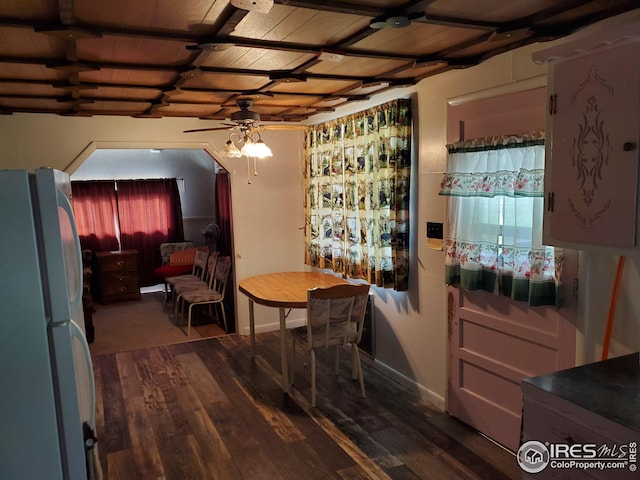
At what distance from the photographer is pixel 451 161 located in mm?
2984

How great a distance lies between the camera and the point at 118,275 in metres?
6.94

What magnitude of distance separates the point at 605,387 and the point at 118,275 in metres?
6.59

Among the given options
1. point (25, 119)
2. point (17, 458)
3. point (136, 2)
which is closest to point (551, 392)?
point (17, 458)

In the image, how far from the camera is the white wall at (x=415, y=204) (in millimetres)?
2303

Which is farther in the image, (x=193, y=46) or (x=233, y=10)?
(x=193, y=46)

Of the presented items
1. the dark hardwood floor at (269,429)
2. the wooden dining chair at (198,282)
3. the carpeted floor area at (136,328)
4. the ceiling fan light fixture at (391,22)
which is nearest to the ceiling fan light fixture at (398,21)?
the ceiling fan light fixture at (391,22)

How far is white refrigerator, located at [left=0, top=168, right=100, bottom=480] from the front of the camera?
130 centimetres

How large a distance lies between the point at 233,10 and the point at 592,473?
6.71ft

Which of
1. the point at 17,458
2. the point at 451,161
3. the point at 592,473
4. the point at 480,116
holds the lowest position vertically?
the point at 592,473

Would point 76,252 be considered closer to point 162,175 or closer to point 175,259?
point 175,259

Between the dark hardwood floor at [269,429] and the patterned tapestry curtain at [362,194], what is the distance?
945mm

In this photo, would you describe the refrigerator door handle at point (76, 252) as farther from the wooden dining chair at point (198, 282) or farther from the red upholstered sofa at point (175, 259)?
the red upholstered sofa at point (175, 259)

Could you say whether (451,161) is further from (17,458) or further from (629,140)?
(17,458)

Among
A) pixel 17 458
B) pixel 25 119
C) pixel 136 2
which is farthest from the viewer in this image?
pixel 25 119
